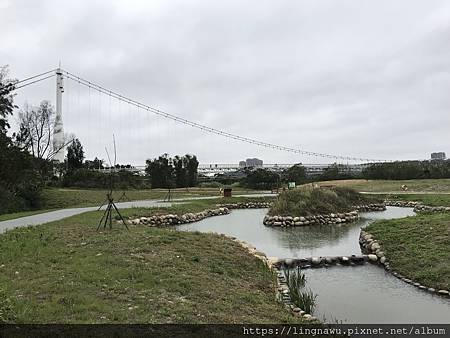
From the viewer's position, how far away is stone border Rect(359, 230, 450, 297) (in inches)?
364

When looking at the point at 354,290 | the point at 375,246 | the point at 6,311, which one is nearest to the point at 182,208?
the point at 375,246

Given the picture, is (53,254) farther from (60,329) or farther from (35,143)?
Result: (35,143)

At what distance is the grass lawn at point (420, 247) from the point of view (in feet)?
32.5

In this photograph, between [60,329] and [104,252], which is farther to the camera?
[104,252]

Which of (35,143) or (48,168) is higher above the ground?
(35,143)

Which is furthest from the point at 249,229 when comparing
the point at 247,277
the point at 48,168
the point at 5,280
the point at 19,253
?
the point at 48,168

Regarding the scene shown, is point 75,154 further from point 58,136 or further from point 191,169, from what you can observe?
point 191,169

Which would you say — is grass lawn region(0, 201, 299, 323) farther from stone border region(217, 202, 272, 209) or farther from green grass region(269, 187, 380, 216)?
stone border region(217, 202, 272, 209)

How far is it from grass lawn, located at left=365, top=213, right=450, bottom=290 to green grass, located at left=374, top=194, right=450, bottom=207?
1291 centimetres

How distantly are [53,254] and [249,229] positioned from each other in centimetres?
1231

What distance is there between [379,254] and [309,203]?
1122cm

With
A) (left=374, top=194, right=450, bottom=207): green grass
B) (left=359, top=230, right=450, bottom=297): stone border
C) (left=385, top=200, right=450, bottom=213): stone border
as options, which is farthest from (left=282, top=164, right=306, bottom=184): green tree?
(left=359, top=230, right=450, bottom=297): stone border

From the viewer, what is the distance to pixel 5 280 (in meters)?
7.30

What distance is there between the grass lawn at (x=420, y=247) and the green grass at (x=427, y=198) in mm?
12912
